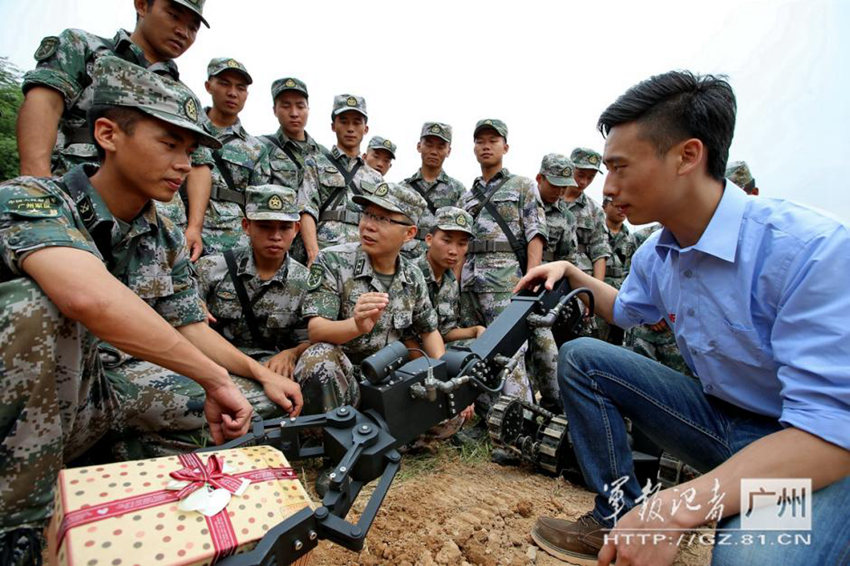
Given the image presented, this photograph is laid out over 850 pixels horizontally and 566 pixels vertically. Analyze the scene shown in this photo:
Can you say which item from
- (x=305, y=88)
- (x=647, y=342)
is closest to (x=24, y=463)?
(x=305, y=88)

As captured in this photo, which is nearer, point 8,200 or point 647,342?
point 8,200

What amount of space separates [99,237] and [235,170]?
8.83ft

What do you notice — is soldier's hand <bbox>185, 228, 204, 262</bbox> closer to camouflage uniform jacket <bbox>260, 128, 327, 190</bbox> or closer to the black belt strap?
camouflage uniform jacket <bbox>260, 128, 327, 190</bbox>

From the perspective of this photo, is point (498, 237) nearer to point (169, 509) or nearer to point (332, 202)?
point (332, 202)

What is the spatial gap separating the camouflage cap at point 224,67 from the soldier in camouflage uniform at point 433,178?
2.39m

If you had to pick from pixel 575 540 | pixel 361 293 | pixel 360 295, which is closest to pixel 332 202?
pixel 361 293

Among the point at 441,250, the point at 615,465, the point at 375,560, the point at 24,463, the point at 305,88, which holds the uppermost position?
the point at 305,88

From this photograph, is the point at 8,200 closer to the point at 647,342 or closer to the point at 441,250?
the point at 441,250

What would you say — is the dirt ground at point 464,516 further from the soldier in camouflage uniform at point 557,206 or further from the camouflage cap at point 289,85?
the camouflage cap at point 289,85

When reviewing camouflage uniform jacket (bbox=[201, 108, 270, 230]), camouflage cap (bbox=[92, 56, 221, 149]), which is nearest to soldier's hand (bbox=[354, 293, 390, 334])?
camouflage cap (bbox=[92, 56, 221, 149])

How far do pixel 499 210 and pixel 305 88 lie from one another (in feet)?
8.81

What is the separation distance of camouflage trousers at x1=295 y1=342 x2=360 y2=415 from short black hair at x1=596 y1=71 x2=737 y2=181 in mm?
2348

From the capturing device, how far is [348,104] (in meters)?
5.77

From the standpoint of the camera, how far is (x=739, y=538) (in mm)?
1444
